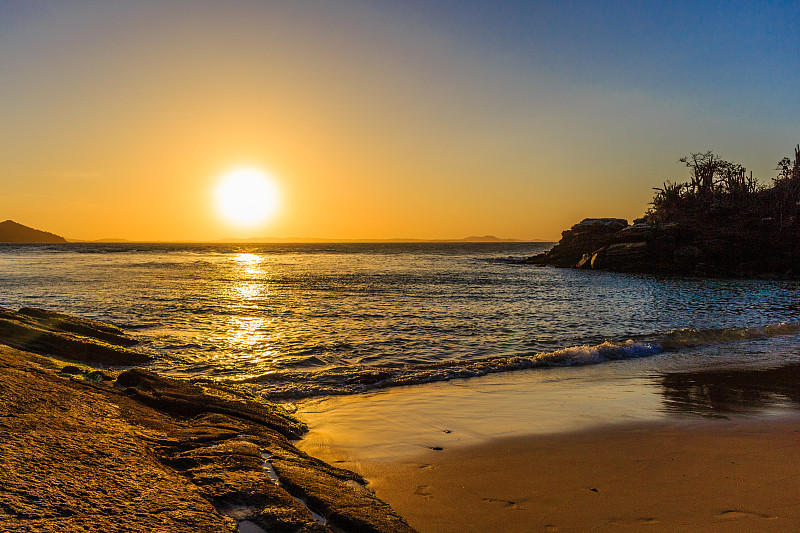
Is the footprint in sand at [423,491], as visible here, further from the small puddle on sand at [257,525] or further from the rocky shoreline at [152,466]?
the small puddle on sand at [257,525]

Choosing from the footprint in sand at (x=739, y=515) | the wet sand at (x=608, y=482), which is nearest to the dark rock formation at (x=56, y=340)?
the wet sand at (x=608, y=482)

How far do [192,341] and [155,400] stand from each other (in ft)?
30.7

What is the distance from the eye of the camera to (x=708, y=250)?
161 feet

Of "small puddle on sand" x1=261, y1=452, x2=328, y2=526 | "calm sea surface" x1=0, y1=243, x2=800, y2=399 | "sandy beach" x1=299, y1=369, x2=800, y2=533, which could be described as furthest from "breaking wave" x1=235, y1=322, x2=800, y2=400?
"small puddle on sand" x1=261, y1=452, x2=328, y2=526

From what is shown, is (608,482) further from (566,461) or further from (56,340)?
(56,340)

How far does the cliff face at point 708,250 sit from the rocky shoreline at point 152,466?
173 feet

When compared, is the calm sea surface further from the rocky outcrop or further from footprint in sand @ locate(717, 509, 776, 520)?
the rocky outcrop

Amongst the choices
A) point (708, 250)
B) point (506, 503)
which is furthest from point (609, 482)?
point (708, 250)

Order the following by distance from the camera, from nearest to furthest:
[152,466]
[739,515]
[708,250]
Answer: [152,466]
[739,515]
[708,250]

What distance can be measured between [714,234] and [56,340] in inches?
2286

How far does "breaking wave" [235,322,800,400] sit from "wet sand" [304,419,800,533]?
14.8 ft

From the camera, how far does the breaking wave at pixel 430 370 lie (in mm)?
10273

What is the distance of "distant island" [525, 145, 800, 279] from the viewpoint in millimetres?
47312

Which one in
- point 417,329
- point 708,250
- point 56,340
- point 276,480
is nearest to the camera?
point 276,480
